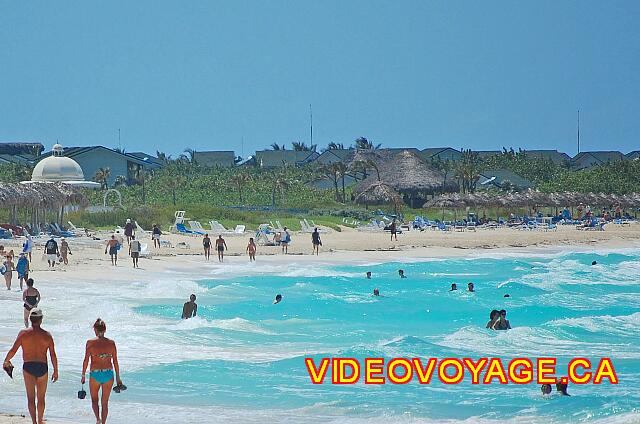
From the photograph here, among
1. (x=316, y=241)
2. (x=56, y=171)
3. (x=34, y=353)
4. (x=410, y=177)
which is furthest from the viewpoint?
(x=410, y=177)

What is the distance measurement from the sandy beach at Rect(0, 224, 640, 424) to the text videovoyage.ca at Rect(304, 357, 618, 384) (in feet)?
12.9

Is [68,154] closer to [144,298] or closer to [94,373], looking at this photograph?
[144,298]

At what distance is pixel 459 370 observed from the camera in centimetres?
1362

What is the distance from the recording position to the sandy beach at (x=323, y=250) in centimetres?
2444

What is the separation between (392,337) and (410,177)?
132 ft

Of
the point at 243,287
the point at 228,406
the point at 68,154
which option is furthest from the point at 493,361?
the point at 68,154

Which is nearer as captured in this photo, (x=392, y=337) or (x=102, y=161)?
(x=392, y=337)

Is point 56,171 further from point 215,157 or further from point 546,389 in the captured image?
point 215,157

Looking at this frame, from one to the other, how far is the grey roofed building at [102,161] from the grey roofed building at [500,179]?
77.2 ft

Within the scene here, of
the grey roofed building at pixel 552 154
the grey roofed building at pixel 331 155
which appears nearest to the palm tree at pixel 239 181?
the grey roofed building at pixel 331 155

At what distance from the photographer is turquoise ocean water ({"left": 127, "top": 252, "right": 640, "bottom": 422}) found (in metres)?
11.4

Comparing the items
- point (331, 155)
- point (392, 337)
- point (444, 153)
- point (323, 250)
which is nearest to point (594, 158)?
point (444, 153)

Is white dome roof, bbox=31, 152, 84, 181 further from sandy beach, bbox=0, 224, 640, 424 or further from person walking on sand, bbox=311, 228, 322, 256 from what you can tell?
person walking on sand, bbox=311, 228, 322, 256

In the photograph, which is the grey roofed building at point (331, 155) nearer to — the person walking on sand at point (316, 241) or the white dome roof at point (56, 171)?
the white dome roof at point (56, 171)
